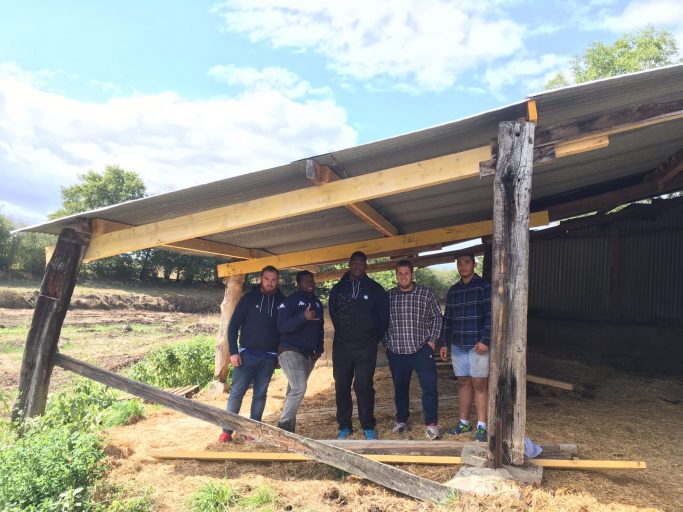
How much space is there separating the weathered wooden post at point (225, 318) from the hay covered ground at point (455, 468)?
379mm

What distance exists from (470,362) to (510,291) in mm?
1201

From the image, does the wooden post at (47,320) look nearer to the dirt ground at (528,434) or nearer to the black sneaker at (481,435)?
the dirt ground at (528,434)

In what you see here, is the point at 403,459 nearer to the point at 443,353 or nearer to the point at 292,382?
the point at 443,353

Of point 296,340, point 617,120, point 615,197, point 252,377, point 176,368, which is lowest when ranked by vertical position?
point 176,368

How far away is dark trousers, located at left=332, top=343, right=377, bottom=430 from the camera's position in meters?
4.64

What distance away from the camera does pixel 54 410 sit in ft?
17.8

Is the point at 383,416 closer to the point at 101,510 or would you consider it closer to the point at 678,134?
the point at 101,510

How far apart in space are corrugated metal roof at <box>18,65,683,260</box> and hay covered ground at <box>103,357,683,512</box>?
2250 mm

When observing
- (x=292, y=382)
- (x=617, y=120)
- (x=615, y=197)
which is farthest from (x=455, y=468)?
(x=615, y=197)

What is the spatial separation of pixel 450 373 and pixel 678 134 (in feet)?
14.6

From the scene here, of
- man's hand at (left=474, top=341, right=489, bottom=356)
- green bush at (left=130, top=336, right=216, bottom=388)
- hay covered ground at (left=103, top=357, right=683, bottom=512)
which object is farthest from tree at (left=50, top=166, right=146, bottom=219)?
man's hand at (left=474, top=341, right=489, bottom=356)

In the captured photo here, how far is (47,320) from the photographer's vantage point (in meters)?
4.87

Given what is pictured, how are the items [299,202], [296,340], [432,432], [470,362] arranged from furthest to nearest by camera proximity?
1. [296,340]
2. [432,432]
3. [470,362]
4. [299,202]

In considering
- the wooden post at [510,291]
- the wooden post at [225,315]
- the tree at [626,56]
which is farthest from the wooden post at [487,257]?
the tree at [626,56]
